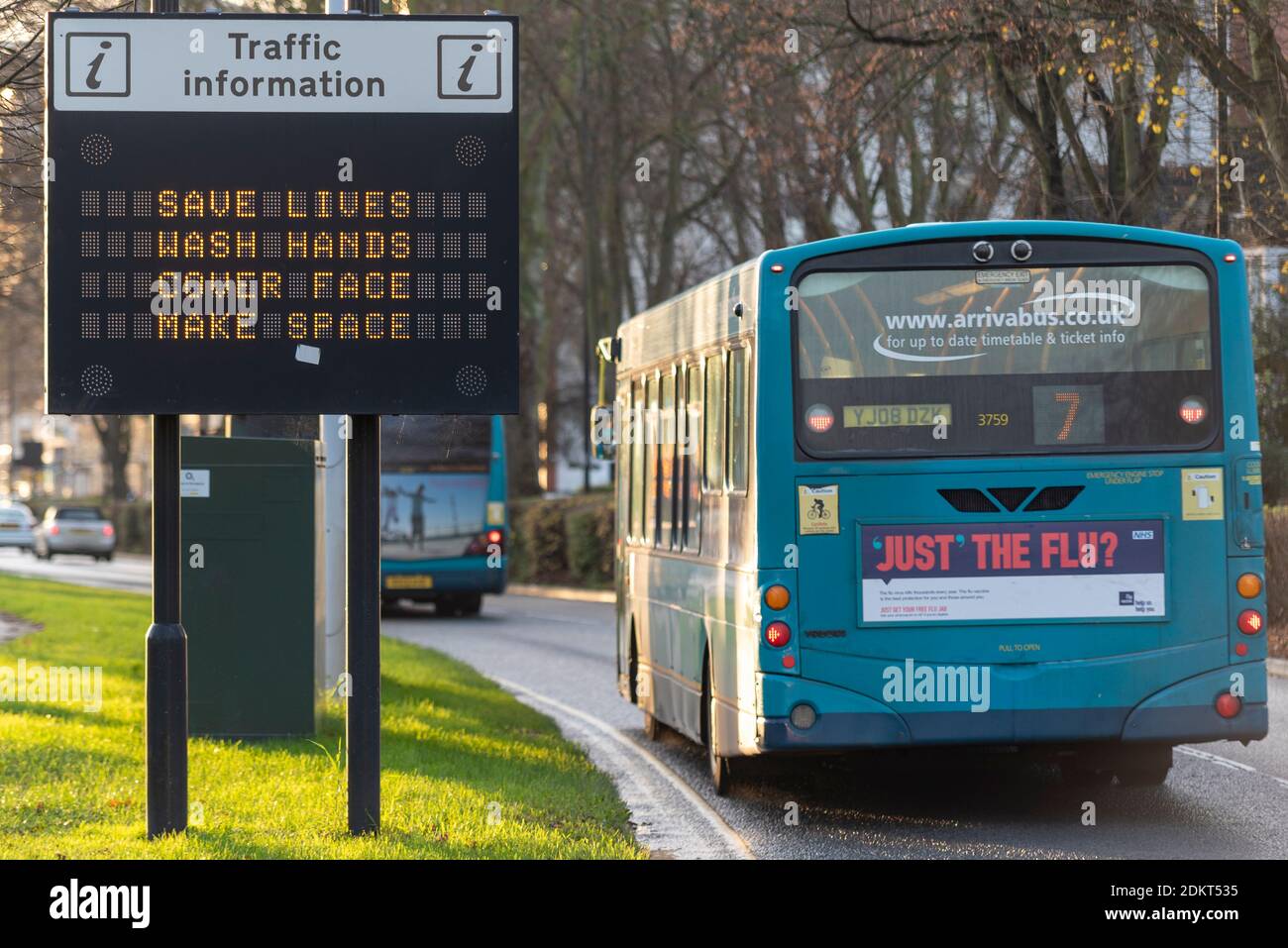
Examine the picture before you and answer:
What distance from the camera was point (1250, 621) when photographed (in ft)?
32.5

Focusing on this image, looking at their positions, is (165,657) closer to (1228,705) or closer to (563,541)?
(1228,705)

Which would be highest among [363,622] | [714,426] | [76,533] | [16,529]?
[714,426]

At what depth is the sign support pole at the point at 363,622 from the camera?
8844 mm

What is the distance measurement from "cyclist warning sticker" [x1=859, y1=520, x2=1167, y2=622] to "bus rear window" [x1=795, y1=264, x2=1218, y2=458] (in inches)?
16.5

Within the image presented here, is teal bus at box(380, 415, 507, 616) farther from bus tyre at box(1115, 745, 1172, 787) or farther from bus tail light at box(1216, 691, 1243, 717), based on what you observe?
bus tail light at box(1216, 691, 1243, 717)

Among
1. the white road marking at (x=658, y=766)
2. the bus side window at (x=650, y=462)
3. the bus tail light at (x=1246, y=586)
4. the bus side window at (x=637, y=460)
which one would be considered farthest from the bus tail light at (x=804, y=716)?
the bus side window at (x=637, y=460)

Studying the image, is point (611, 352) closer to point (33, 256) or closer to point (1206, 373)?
point (33, 256)

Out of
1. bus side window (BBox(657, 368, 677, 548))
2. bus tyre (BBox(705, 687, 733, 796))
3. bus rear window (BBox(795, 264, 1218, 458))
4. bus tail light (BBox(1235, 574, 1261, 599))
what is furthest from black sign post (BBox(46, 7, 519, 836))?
bus side window (BBox(657, 368, 677, 548))

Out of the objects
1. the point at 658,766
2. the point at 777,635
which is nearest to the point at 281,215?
the point at 777,635

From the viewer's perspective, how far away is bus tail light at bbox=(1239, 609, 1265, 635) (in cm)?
991

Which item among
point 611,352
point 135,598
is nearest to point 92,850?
point 611,352

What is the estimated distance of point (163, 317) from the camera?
8.50 metres

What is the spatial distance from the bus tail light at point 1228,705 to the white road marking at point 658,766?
244 cm

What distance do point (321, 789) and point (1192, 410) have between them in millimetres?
4915
